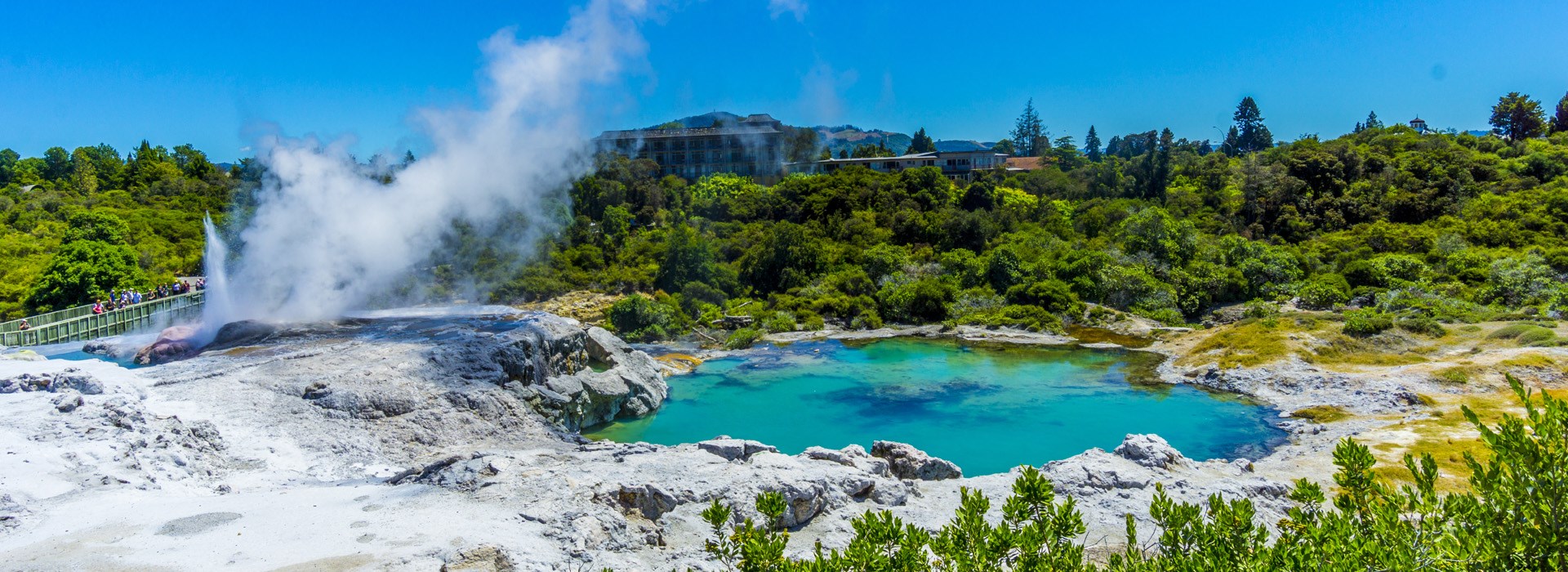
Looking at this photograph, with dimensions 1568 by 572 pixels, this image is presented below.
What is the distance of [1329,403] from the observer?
77.6 feet

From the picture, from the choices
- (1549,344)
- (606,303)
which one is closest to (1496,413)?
(1549,344)

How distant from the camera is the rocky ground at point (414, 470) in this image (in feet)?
36.6

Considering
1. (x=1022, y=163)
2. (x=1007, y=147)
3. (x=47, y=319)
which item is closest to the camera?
(x=47, y=319)

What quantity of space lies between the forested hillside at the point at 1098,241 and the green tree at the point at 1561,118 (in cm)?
256

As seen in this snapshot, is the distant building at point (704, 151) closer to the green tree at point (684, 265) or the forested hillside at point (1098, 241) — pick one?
the forested hillside at point (1098, 241)

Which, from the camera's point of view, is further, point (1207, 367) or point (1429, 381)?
point (1207, 367)

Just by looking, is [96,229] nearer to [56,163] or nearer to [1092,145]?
[56,163]

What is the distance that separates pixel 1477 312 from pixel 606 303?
37.2 meters

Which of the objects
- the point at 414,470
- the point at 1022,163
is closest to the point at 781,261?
the point at 414,470

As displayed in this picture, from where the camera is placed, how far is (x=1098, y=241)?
1925 inches

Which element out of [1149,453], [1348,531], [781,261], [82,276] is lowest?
[1149,453]

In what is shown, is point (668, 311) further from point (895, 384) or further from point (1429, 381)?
point (1429, 381)

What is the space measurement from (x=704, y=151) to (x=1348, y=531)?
72.2m

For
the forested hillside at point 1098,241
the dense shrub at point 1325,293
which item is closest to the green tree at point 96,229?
the forested hillside at point 1098,241
